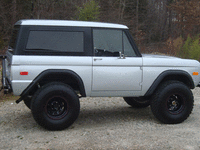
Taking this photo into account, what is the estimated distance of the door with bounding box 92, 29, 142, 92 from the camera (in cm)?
473

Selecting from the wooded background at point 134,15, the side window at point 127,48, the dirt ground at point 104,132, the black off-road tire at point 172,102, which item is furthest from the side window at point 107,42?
the wooded background at point 134,15

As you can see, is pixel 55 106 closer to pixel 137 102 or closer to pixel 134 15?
pixel 137 102

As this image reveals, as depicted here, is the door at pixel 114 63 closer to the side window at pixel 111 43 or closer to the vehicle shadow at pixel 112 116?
the side window at pixel 111 43

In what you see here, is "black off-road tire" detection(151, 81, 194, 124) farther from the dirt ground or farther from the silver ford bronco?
the dirt ground

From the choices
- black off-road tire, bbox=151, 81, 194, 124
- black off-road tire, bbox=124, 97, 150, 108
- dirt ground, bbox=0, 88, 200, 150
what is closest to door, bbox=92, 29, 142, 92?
black off-road tire, bbox=151, 81, 194, 124

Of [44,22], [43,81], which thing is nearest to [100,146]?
[43,81]

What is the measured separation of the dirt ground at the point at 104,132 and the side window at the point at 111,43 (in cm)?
147

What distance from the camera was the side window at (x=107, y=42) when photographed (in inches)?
189

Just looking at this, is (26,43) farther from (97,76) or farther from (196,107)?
(196,107)

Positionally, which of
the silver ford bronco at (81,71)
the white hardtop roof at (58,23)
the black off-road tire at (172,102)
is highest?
the white hardtop roof at (58,23)

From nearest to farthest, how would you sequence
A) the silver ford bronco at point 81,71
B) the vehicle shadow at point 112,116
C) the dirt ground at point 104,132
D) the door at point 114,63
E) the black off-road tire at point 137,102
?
the dirt ground at point 104,132 < the silver ford bronco at point 81,71 < the door at point 114,63 < the vehicle shadow at point 112,116 < the black off-road tire at point 137,102

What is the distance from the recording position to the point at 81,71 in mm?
4633

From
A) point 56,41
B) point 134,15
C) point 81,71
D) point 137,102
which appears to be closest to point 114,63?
point 81,71

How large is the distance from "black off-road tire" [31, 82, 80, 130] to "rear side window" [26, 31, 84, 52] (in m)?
0.68
